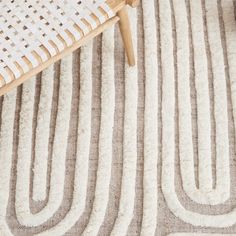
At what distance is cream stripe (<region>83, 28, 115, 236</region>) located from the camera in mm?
1102

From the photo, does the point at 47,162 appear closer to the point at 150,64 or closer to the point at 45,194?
the point at 45,194

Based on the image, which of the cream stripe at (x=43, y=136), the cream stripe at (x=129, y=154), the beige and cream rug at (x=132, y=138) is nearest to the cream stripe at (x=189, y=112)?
the beige and cream rug at (x=132, y=138)

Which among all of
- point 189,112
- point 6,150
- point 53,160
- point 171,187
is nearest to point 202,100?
point 189,112

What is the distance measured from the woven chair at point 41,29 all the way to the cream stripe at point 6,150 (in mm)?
218

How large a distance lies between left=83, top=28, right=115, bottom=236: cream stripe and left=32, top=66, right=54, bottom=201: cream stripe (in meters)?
0.14

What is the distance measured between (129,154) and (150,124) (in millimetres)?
101

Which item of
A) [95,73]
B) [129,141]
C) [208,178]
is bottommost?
[208,178]

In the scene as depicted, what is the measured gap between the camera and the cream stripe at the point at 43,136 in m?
1.13

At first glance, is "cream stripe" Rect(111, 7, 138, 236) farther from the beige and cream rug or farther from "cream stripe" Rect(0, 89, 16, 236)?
"cream stripe" Rect(0, 89, 16, 236)

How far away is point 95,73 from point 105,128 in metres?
0.17

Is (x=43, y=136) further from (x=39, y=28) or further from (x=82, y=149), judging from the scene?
(x=39, y=28)

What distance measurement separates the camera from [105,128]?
1195mm

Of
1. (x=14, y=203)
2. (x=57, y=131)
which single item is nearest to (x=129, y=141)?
(x=57, y=131)

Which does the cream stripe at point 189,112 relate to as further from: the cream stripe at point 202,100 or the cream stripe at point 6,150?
the cream stripe at point 6,150
